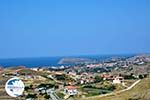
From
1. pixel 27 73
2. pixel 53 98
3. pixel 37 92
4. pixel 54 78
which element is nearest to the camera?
pixel 53 98

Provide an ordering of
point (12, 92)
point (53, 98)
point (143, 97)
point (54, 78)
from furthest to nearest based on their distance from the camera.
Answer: point (54, 78), point (53, 98), point (143, 97), point (12, 92)

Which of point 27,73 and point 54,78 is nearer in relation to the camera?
point 54,78

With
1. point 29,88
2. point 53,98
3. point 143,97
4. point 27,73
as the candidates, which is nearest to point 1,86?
→ point 29,88

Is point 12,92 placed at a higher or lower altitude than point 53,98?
higher

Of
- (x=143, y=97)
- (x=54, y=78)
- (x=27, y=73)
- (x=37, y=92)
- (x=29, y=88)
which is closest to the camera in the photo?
(x=143, y=97)

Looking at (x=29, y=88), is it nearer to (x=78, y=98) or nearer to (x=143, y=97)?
(x=78, y=98)

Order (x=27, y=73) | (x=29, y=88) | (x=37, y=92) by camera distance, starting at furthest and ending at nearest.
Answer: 1. (x=27, y=73)
2. (x=29, y=88)
3. (x=37, y=92)

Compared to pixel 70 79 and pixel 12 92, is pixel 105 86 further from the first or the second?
pixel 12 92

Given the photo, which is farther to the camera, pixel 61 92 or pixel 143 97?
pixel 61 92

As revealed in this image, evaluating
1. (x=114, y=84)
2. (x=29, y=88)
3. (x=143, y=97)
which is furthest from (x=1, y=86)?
(x=143, y=97)
